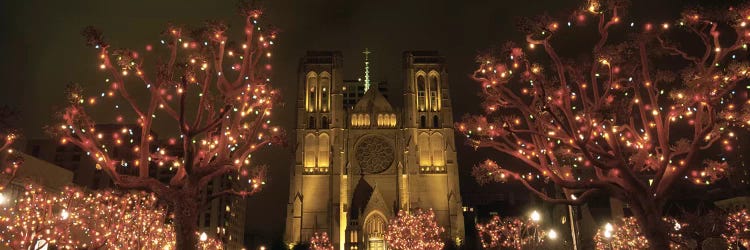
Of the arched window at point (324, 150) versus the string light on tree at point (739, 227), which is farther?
the arched window at point (324, 150)

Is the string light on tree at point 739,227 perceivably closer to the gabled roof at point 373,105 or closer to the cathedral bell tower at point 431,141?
the cathedral bell tower at point 431,141

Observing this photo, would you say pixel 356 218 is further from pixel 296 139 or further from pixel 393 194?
→ pixel 296 139

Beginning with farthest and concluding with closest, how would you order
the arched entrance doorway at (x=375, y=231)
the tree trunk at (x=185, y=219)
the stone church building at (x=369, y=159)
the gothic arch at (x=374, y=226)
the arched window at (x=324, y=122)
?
the arched window at (x=324, y=122) → the stone church building at (x=369, y=159) → the gothic arch at (x=374, y=226) → the arched entrance doorway at (x=375, y=231) → the tree trunk at (x=185, y=219)

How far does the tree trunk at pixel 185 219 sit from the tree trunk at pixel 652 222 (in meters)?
10.6

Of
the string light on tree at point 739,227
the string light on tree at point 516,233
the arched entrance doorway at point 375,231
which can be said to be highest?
the arched entrance doorway at point 375,231

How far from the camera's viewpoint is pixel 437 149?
64625mm

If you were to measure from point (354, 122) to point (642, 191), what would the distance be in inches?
2150

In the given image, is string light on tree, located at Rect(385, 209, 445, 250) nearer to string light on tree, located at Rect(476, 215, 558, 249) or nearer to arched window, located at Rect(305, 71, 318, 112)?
string light on tree, located at Rect(476, 215, 558, 249)

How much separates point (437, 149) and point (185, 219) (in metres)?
54.5

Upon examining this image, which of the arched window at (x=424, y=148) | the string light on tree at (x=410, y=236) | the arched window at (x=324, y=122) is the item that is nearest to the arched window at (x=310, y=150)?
the arched window at (x=324, y=122)

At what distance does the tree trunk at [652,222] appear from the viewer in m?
11.8

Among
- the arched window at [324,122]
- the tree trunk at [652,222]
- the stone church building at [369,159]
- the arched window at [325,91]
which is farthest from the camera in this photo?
the arched window at [325,91]

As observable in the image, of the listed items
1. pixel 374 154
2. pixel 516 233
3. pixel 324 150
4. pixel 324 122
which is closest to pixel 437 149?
pixel 374 154

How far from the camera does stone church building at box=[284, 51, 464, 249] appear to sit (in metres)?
60.0
